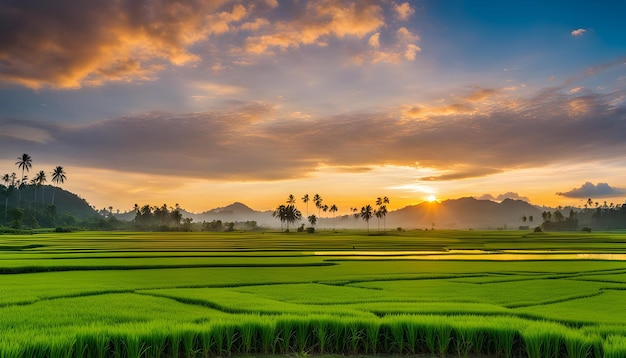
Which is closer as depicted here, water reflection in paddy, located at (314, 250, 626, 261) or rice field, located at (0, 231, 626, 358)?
rice field, located at (0, 231, 626, 358)

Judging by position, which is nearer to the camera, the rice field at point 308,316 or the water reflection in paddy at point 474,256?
the rice field at point 308,316

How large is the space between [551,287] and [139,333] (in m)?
18.0

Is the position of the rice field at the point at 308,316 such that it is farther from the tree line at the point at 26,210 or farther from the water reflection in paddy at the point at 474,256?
the tree line at the point at 26,210

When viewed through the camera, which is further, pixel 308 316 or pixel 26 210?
pixel 26 210

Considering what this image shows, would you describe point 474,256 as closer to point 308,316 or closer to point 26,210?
point 308,316

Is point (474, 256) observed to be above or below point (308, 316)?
below

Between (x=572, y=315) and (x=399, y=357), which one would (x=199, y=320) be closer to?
(x=399, y=357)

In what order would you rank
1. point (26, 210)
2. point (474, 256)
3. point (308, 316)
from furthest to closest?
point (26, 210), point (474, 256), point (308, 316)

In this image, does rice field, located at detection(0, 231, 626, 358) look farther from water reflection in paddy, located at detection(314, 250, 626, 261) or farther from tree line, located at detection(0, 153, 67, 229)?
tree line, located at detection(0, 153, 67, 229)

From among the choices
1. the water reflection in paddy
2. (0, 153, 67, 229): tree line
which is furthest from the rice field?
(0, 153, 67, 229): tree line

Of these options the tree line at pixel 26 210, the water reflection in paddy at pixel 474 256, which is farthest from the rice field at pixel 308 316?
the tree line at pixel 26 210

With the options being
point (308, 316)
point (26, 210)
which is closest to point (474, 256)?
point (308, 316)

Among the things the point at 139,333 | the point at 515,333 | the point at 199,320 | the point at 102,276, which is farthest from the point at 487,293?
Result: the point at 102,276

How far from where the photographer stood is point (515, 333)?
1155 cm
